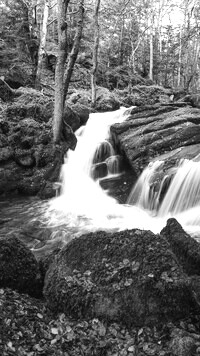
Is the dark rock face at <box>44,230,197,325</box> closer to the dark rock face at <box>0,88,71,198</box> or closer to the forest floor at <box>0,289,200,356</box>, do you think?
the forest floor at <box>0,289,200,356</box>

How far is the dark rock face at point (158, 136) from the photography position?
1293 cm

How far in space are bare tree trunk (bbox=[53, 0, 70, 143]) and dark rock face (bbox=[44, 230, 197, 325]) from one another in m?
9.66

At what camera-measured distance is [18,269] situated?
4.96 m

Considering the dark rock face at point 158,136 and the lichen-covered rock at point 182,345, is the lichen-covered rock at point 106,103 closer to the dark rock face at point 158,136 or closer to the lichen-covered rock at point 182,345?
the dark rock face at point 158,136

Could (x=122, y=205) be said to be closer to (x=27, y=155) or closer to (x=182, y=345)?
(x=27, y=155)

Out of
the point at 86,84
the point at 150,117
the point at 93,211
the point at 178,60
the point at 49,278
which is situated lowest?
the point at 93,211

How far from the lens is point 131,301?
4.07 meters

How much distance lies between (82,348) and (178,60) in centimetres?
3798

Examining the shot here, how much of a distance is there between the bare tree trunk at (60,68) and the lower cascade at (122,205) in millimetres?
1628

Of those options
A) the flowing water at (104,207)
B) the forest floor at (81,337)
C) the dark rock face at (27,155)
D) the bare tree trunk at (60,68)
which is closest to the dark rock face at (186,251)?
the forest floor at (81,337)

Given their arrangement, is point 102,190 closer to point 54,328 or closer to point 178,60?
point 54,328

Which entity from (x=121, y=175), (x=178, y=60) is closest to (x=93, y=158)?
(x=121, y=175)

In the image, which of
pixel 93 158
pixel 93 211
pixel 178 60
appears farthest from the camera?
pixel 178 60

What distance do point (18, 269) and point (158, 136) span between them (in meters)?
9.99
